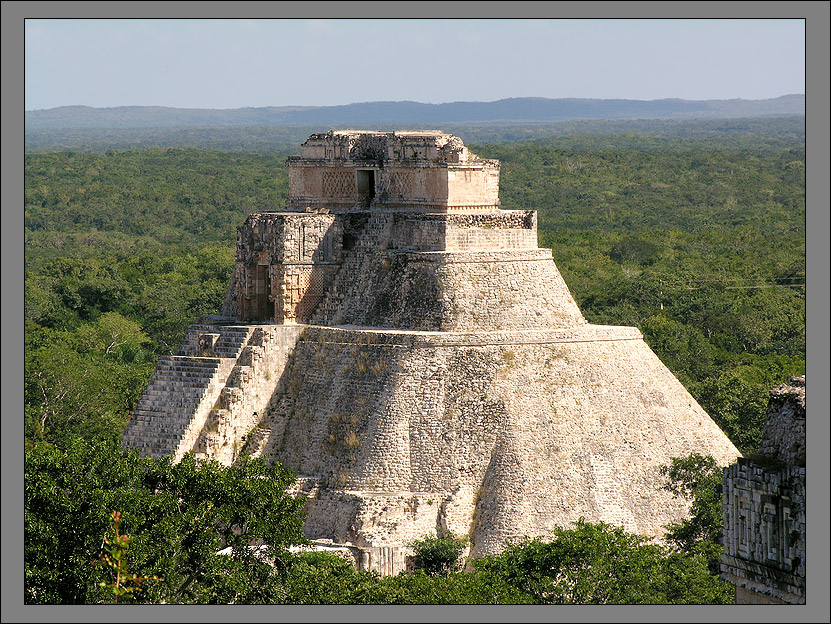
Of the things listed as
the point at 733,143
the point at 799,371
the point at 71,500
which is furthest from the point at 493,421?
the point at 733,143

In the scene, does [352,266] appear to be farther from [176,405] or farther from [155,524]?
[155,524]

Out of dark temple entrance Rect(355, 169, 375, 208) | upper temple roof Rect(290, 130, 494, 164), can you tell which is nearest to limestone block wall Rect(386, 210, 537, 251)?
upper temple roof Rect(290, 130, 494, 164)

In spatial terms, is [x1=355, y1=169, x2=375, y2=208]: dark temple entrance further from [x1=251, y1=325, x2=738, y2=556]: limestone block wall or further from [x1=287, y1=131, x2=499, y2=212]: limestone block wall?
[x1=251, y1=325, x2=738, y2=556]: limestone block wall

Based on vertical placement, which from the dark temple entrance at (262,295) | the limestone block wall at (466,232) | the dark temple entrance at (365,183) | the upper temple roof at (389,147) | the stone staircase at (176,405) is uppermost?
the upper temple roof at (389,147)

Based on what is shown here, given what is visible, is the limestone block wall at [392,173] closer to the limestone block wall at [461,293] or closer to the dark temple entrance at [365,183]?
the dark temple entrance at [365,183]

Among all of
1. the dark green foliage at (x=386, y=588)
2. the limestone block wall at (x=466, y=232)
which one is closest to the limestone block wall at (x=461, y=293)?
the limestone block wall at (x=466, y=232)

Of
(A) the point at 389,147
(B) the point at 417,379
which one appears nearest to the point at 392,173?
(A) the point at 389,147
